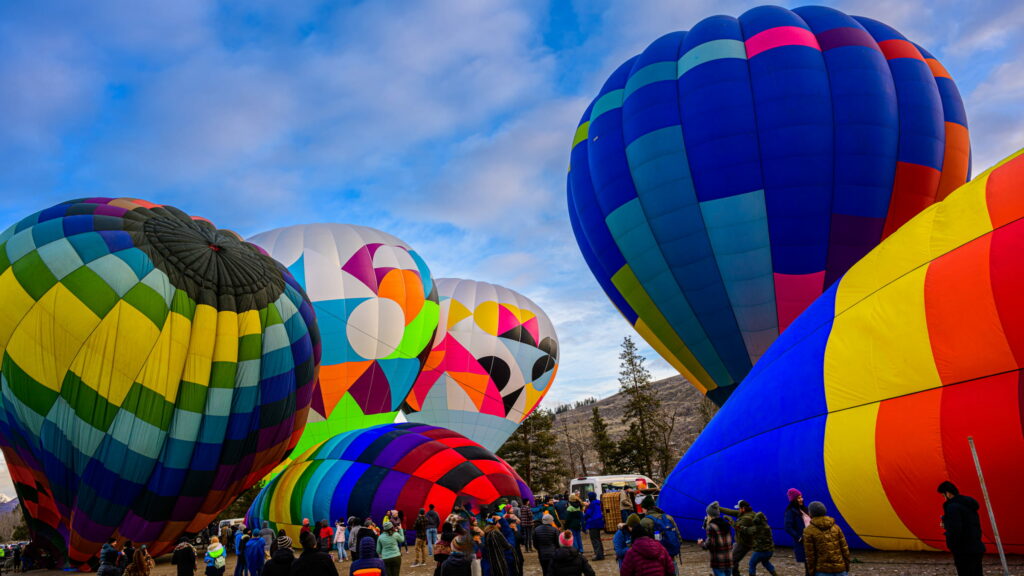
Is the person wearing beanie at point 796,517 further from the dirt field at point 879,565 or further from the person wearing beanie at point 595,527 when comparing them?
the person wearing beanie at point 595,527

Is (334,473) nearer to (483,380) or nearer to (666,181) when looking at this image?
(666,181)

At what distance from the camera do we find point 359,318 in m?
18.2

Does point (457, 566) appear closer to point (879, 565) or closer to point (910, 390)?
point (879, 565)

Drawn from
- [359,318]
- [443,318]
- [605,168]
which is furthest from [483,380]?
[605,168]

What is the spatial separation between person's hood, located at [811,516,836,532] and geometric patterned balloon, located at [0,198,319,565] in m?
9.73

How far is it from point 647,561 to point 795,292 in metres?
10.7

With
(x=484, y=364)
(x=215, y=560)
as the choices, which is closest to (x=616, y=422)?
(x=484, y=364)

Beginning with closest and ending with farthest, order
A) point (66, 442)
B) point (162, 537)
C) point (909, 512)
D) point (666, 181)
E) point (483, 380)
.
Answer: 1. point (909, 512)
2. point (66, 442)
3. point (162, 537)
4. point (666, 181)
5. point (483, 380)

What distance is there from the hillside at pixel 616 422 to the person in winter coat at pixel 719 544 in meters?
62.4

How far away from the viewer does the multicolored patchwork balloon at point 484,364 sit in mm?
23797

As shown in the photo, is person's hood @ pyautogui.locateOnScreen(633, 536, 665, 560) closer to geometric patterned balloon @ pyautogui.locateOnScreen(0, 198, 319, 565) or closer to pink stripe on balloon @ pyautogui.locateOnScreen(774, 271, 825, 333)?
geometric patterned balloon @ pyautogui.locateOnScreen(0, 198, 319, 565)

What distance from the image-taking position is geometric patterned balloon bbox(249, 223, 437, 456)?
17938 millimetres

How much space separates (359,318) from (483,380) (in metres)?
7.42

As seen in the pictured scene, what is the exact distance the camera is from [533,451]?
38.5 m
